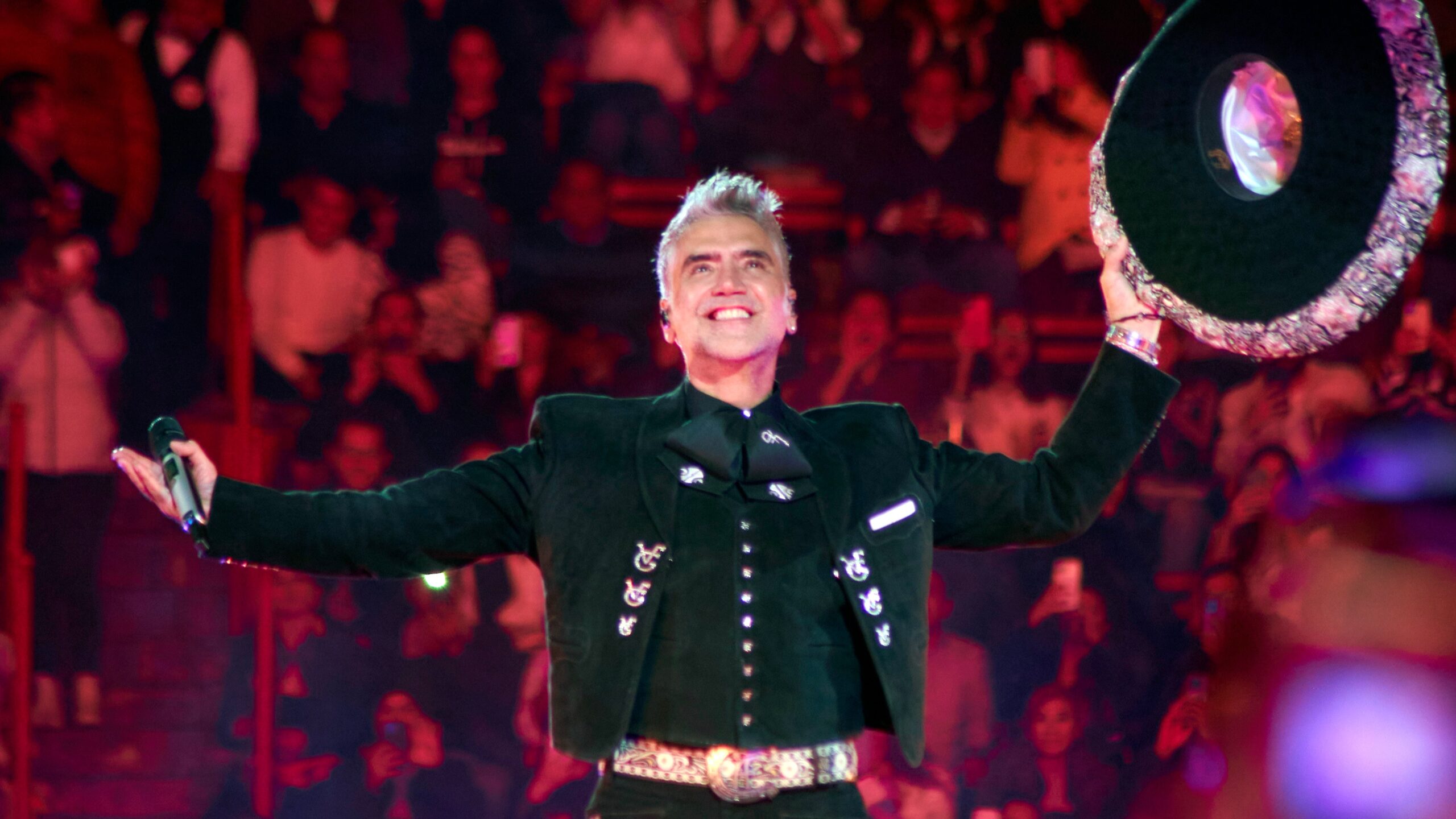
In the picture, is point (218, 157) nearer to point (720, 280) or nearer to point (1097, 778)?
point (720, 280)

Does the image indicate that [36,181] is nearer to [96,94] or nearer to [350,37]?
[96,94]

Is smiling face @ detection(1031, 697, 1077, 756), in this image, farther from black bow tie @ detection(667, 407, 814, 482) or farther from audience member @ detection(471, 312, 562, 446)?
black bow tie @ detection(667, 407, 814, 482)

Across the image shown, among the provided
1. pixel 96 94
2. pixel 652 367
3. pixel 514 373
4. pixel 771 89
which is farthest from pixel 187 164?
pixel 771 89

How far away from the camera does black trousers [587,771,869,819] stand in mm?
1830

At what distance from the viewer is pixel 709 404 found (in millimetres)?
2102

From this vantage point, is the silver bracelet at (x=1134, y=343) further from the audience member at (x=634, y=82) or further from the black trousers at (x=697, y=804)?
the audience member at (x=634, y=82)

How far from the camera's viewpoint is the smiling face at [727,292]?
6.88 ft

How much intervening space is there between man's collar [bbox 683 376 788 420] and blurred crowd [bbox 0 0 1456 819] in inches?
101

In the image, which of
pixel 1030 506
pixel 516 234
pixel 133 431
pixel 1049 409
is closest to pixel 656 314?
pixel 516 234

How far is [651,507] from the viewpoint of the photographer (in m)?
1.97

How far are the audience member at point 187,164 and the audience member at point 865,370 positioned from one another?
2121 mm

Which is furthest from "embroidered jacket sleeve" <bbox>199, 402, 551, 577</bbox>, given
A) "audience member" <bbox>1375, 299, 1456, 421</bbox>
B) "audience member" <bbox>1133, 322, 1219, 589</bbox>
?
"audience member" <bbox>1375, 299, 1456, 421</bbox>

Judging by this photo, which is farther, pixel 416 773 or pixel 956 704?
pixel 956 704

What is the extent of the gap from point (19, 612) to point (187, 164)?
5.33 ft
